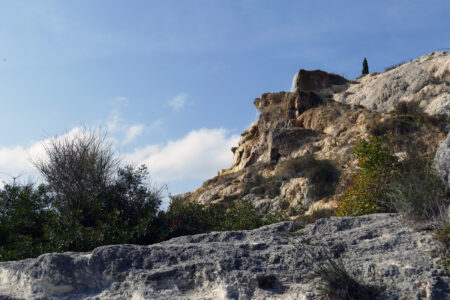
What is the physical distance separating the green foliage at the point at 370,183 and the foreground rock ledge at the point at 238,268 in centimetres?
279

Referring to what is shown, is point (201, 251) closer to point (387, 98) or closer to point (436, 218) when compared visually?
point (436, 218)

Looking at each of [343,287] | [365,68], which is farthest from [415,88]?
[343,287]

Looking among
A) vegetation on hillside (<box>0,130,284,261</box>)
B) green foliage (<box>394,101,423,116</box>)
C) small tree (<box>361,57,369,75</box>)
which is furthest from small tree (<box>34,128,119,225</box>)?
small tree (<box>361,57,369,75</box>)

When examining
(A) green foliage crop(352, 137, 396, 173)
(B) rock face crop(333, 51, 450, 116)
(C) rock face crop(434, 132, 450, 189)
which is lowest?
(C) rock face crop(434, 132, 450, 189)

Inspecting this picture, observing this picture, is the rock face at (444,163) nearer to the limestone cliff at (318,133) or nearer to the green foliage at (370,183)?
the green foliage at (370,183)

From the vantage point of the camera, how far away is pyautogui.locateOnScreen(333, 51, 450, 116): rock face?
2577 centimetres

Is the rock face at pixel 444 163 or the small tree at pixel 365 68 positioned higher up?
the small tree at pixel 365 68

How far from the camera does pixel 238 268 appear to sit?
4.65 metres

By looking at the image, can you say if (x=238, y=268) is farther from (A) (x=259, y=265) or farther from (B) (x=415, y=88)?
(B) (x=415, y=88)

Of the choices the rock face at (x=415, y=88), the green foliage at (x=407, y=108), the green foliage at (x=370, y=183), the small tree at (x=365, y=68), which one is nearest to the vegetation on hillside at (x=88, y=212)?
the green foliage at (x=370, y=183)

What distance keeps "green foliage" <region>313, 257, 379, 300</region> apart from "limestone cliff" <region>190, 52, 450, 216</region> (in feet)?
42.1

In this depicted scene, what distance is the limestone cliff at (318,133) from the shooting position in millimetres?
20625

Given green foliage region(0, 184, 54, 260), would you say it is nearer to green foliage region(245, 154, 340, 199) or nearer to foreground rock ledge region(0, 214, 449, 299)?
foreground rock ledge region(0, 214, 449, 299)

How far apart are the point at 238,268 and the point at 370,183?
538 cm
